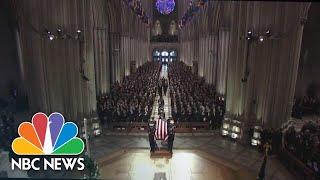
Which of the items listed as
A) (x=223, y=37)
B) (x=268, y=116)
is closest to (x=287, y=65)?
(x=268, y=116)

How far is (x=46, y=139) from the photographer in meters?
A: 8.21

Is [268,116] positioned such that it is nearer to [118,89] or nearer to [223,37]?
[223,37]

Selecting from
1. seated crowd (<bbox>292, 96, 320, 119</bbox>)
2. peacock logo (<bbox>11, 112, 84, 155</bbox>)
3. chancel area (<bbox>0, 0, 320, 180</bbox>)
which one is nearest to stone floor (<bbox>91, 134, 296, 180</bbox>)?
chancel area (<bbox>0, 0, 320, 180</bbox>)

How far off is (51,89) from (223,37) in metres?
13.2

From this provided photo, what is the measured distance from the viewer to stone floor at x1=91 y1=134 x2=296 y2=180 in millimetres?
10633

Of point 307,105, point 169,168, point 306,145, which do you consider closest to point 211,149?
point 169,168

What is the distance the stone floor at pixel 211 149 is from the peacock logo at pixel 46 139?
307cm

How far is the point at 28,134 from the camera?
8227 mm

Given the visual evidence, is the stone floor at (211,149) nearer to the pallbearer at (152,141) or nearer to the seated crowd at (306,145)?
the pallbearer at (152,141)

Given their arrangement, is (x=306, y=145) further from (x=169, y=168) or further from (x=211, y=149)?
(x=169, y=168)

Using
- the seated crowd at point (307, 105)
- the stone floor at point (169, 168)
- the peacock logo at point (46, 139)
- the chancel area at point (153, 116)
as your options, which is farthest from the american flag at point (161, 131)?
the seated crowd at point (307, 105)

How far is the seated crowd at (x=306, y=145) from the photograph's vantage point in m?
9.46

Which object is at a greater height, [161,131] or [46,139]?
[46,139]

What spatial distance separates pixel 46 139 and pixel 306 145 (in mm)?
9115
